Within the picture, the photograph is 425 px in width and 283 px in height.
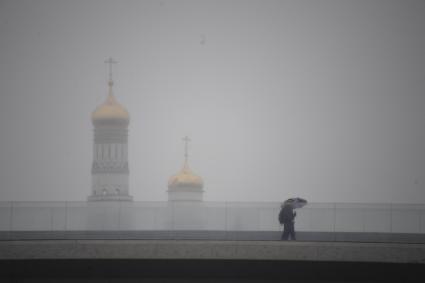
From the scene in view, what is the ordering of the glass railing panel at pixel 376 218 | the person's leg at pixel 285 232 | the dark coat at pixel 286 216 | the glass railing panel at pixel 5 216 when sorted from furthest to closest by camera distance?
the dark coat at pixel 286 216 → the person's leg at pixel 285 232 → the glass railing panel at pixel 376 218 → the glass railing panel at pixel 5 216

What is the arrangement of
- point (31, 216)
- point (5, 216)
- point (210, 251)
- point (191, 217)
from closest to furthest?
point (210, 251)
point (5, 216)
point (31, 216)
point (191, 217)

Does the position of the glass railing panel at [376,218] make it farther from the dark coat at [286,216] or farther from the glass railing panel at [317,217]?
the dark coat at [286,216]

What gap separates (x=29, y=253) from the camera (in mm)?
27234

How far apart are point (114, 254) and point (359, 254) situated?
4.88 metres

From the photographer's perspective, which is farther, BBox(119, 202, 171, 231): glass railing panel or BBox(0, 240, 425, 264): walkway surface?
BBox(119, 202, 171, 231): glass railing panel

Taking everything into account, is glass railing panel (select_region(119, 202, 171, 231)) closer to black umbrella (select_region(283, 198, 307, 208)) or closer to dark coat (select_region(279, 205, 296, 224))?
dark coat (select_region(279, 205, 296, 224))

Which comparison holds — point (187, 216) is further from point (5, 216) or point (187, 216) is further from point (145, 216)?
point (5, 216)

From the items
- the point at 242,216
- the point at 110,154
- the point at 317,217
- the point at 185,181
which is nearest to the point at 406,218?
the point at 317,217

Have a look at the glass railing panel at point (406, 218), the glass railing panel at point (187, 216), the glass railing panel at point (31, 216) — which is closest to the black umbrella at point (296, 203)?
the glass railing panel at point (187, 216)

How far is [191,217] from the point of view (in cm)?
3241

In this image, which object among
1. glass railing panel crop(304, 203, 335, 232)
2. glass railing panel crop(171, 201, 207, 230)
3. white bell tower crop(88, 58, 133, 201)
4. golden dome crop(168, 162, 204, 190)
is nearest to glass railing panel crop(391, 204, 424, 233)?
glass railing panel crop(304, 203, 335, 232)

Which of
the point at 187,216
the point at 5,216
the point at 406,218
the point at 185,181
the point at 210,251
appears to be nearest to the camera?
the point at 210,251

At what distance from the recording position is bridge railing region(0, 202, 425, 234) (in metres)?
31.2

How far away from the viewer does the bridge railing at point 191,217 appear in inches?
1227
